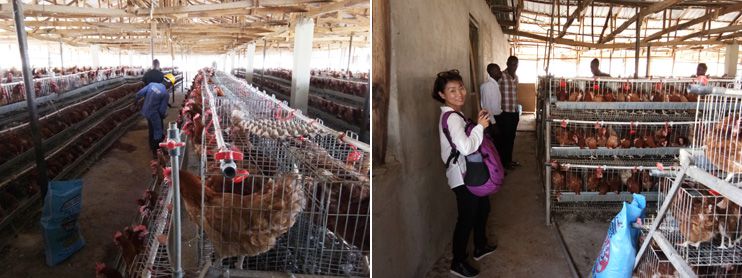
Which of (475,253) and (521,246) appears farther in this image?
(521,246)

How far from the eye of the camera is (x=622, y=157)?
4137mm

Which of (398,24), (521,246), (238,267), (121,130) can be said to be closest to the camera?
(238,267)

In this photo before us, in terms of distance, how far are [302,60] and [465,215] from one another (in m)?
6.33

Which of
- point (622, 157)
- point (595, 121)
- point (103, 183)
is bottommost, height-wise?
point (103, 183)

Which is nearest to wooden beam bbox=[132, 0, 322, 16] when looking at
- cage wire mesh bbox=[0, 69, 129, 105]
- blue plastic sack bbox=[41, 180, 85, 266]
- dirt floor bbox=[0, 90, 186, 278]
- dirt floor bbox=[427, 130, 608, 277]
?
cage wire mesh bbox=[0, 69, 129, 105]

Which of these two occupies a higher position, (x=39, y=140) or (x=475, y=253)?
(x=39, y=140)

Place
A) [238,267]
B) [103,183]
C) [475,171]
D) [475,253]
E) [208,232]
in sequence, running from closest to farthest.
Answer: [208,232] → [238,267] → [475,171] → [475,253] → [103,183]

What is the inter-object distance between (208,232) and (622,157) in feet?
12.0

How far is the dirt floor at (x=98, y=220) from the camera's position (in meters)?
3.67

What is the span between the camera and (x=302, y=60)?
8.50 metres

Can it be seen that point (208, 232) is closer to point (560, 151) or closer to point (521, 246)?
point (521, 246)

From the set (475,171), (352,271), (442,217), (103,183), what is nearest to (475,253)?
(442,217)

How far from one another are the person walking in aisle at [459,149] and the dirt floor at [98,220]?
9.39 ft

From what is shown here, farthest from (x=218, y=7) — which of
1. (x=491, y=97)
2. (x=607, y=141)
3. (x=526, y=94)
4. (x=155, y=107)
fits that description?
(x=526, y=94)
